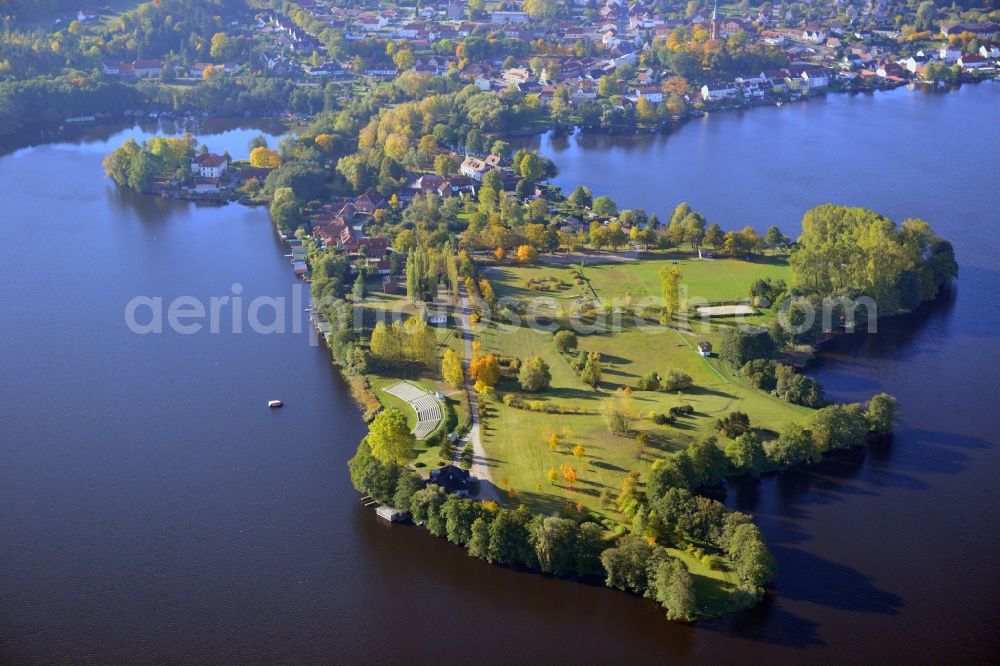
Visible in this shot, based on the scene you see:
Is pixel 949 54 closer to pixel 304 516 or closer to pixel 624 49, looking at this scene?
pixel 624 49

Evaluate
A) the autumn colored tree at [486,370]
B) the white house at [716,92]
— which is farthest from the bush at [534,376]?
the white house at [716,92]

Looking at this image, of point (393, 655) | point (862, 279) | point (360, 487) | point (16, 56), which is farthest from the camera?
point (16, 56)

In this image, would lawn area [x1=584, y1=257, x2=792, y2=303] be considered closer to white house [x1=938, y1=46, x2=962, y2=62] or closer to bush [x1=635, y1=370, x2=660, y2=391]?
bush [x1=635, y1=370, x2=660, y2=391]

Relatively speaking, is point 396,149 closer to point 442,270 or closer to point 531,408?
point 442,270

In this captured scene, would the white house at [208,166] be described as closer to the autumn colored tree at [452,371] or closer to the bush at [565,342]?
the autumn colored tree at [452,371]

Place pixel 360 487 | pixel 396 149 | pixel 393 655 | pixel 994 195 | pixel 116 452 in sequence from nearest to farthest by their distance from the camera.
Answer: pixel 393 655, pixel 360 487, pixel 116 452, pixel 994 195, pixel 396 149

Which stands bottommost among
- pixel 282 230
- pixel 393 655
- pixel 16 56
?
pixel 393 655

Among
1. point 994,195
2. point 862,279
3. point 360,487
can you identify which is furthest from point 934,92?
point 360,487
